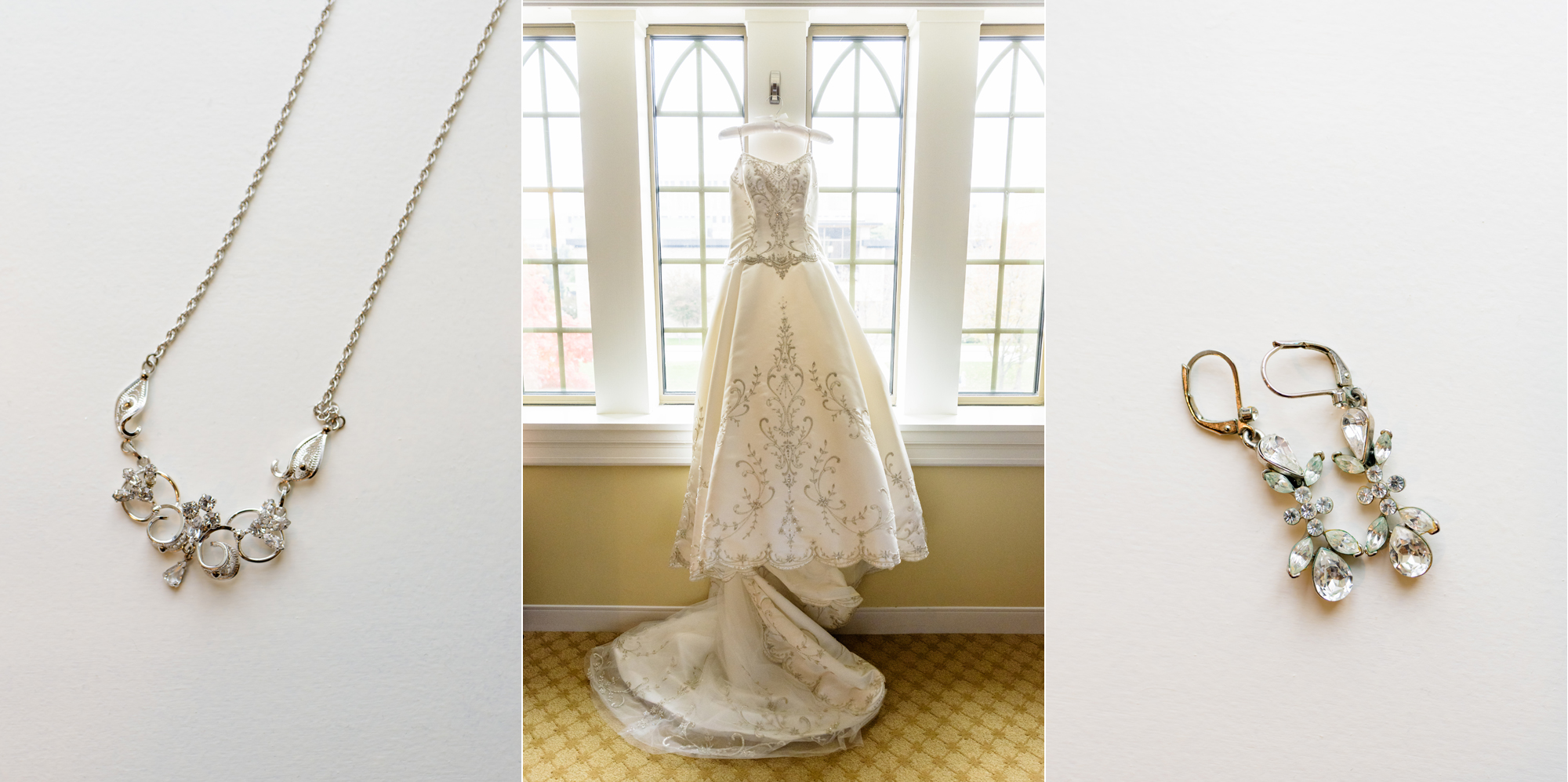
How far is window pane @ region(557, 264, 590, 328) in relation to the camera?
7.43 ft

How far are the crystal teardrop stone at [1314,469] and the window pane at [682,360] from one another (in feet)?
5.84

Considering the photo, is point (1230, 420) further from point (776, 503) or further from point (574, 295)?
point (574, 295)

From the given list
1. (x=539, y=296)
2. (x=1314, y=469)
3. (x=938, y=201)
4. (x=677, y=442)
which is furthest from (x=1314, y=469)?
(x=539, y=296)

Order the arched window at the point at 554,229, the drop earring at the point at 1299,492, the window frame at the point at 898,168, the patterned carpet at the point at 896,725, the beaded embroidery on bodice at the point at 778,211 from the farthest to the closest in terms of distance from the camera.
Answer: the arched window at the point at 554,229, the window frame at the point at 898,168, the beaded embroidery on bodice at the point at 778,211, the patterned carpet at the point at 896,725, the drop earring at the point at 1299,492

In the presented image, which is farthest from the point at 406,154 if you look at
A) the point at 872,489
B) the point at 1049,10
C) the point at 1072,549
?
the point at 872,489

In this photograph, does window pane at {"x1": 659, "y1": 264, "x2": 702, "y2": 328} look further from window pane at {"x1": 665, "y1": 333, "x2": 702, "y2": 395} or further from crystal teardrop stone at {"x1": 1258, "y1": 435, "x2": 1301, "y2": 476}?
crystal teardrop stone at {"x1": 1258, "y1": 435, "x2": 1301, "y2": 476}

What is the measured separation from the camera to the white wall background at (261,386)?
81 cm

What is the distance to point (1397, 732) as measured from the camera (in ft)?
2.63

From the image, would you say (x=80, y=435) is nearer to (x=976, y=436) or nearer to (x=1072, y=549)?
(x=1072, y=549)

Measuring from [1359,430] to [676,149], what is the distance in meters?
1.84

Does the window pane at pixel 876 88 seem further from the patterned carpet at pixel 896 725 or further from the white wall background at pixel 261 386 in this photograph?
the patterned carpet at pixel 896 725

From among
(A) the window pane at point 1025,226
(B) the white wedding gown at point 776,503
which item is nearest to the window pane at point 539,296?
(B) the white wedding gown at point 776,503

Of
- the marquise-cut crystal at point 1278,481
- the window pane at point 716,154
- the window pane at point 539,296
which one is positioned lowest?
the marquise-cut crystal at point 1278,481

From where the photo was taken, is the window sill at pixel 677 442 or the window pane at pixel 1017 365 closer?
the window sill at pixel 677 442
